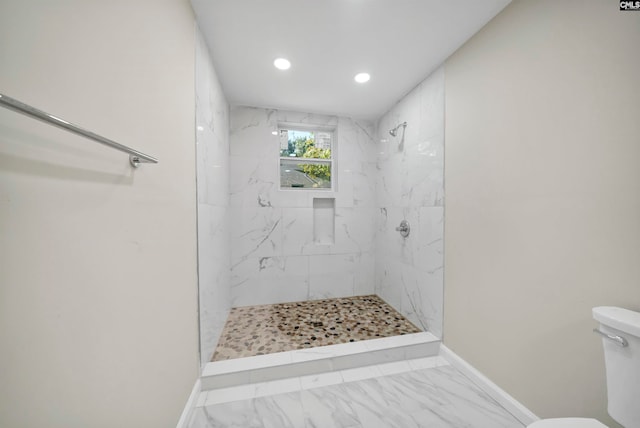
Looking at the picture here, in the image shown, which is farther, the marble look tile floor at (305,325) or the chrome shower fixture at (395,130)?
the chrome shower fixture at (395,130)

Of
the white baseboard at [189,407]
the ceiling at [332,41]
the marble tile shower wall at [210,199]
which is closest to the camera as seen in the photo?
the white baseboard at [189,407]

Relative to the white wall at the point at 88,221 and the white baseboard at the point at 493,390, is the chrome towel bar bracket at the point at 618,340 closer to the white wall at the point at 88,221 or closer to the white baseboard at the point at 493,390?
the white baseboard at the point at 493,390

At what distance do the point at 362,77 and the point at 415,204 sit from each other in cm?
124

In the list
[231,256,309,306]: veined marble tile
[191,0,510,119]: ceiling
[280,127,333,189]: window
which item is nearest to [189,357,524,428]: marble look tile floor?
[231,256,309,306]: veined marble tile

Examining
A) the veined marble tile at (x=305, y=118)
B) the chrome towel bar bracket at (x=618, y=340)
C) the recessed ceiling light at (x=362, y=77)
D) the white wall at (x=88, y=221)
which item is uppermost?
the recessed ceiling light at (x=362, y=77)

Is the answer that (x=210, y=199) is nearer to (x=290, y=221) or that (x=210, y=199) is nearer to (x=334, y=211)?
(x=290, y=221)

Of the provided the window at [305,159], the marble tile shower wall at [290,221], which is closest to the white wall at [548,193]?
the marble tile shower wall at [290,221]

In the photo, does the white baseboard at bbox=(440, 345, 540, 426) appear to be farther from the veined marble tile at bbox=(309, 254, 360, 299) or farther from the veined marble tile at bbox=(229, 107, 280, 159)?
the veined marble tile at bbox=(229, 107, 280, 159)

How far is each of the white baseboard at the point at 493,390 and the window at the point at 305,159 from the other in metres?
2.05

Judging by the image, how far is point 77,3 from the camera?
572mm

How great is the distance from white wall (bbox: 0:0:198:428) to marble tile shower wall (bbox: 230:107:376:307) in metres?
1.40

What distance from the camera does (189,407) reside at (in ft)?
4.00

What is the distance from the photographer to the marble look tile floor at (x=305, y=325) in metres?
1.76

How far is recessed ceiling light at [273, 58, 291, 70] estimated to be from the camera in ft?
5.60
